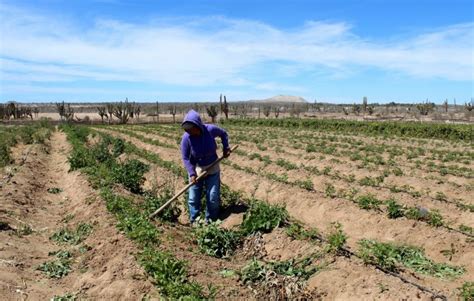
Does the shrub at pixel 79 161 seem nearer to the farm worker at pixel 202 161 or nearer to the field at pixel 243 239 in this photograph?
the field at pixel 243 239

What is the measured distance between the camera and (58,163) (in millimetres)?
16984

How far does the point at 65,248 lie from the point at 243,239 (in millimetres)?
2766

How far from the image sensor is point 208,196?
8.00m

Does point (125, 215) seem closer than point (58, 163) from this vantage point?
Yes

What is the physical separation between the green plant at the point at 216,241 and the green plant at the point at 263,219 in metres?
0.40

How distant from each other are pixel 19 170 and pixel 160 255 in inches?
377

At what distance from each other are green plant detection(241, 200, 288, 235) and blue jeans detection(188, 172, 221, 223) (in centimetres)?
73

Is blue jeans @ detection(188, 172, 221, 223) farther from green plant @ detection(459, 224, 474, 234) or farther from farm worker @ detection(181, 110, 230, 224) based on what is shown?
green plant @ detection(459, 224, 474, 234)

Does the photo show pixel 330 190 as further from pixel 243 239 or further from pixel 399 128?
pixel 399 128

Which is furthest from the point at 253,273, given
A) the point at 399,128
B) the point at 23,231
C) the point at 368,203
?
the point at 399,128

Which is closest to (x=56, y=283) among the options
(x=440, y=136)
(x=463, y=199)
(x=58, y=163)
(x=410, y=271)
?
(x=410, y=271)

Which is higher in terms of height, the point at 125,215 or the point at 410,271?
the point at 125,215

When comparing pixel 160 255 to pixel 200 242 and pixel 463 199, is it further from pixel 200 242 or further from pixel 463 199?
pixel 463 199

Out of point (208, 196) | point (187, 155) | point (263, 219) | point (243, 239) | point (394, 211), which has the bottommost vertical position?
point (243, 239)
